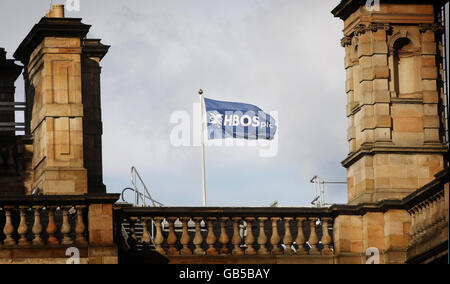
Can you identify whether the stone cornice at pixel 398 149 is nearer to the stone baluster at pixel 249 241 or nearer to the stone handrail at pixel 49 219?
the stone baluster at pixel 249 241

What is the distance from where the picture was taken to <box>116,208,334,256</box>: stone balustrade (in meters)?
50.4

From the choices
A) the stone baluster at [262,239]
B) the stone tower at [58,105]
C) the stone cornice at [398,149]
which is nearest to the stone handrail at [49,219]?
the stone tower at [58,105]

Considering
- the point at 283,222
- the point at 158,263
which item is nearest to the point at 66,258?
the point at 158,263

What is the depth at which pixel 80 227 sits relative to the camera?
49.3 meters

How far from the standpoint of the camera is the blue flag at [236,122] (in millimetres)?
57678

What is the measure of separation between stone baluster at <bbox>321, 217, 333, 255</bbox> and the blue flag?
6.65 m

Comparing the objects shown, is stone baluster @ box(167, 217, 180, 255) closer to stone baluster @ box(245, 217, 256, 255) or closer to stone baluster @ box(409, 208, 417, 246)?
stone baluster @ box(245, 217, 256, 255)

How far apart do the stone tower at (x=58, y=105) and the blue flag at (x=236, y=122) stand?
337cm

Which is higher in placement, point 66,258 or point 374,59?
point 374,59

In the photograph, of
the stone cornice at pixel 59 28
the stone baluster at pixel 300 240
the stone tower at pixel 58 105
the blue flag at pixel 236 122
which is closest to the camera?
the stone baluster at pixel 300 240
